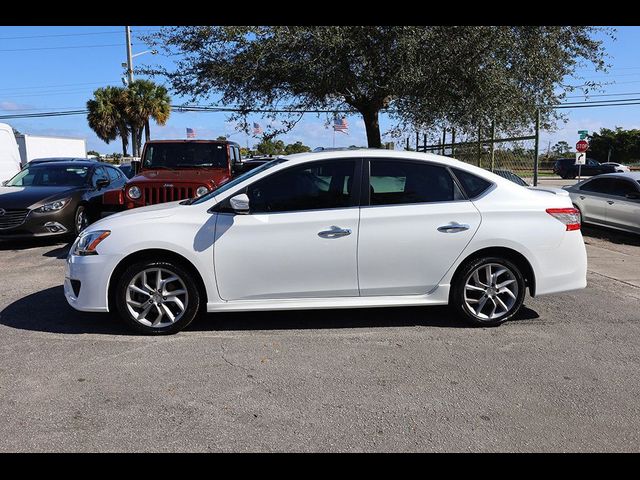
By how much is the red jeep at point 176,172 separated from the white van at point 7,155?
529 centimetres

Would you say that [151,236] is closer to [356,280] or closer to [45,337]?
[45,337]

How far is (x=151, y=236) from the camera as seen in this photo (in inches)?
180

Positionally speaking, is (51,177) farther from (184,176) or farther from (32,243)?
(184,176)

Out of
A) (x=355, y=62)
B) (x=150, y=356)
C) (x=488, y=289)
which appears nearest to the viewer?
(x=150, y=356)

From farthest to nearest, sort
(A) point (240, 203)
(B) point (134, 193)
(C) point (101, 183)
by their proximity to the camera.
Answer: (C) point (101, 183) → (B) point (134, 193) → (A) point (240, 203)

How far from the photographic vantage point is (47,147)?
95.7ft

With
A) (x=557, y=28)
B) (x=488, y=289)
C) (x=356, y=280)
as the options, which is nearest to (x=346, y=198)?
(x=356, y=280)

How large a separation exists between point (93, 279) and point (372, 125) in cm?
1087

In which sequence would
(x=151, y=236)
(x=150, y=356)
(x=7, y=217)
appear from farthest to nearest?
1. (x=7, y=217)
2. (x=151, y=236)
3. (x=150, y=356)

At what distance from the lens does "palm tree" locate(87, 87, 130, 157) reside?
35594 millimetres

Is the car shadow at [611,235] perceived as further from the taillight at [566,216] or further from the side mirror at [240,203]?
the side mirror at [240,203]


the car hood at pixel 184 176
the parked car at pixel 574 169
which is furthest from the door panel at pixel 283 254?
the parked car at pixel 574 169

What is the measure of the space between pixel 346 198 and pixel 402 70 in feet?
22.2

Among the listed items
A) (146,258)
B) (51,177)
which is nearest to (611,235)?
(146,258)
